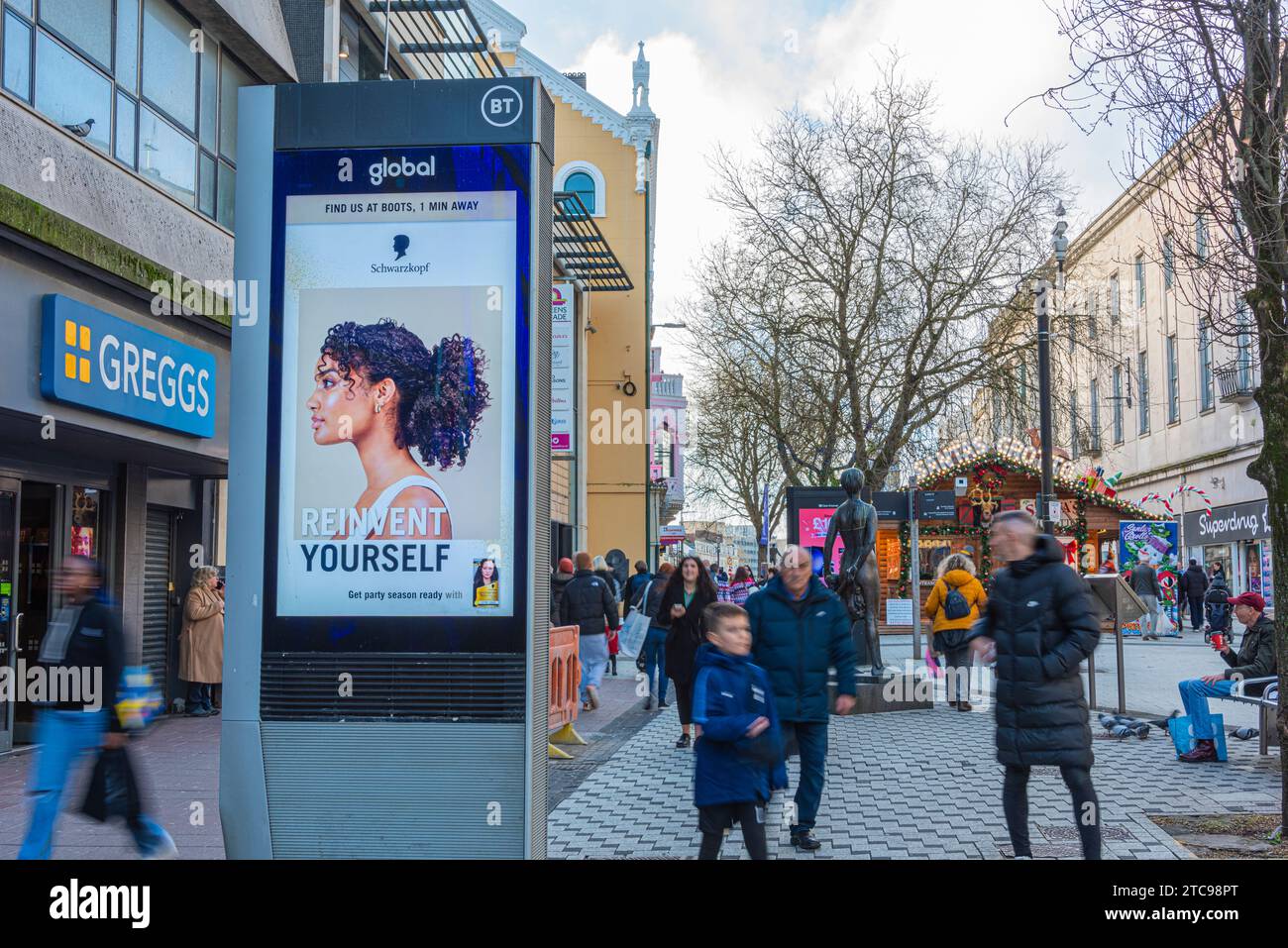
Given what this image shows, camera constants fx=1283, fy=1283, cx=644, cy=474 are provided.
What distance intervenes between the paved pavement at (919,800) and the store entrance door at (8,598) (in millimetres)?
5552

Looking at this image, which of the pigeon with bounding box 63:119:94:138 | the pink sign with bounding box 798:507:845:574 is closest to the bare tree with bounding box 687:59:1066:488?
the pink sign with bounding box 798:507:845:574

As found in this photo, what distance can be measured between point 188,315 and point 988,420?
17.6 meters

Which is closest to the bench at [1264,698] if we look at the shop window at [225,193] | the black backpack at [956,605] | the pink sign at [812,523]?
the black backpack at [956,605]

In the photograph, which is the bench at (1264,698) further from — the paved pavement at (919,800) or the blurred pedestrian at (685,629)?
the blurred pedestrian at (685,629)

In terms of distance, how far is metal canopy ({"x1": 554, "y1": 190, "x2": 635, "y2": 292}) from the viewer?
2683 cm

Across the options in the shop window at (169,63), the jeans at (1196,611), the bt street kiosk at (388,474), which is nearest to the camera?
the bt street kiosk at (388,474)

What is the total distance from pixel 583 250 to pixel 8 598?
19199 millimetres

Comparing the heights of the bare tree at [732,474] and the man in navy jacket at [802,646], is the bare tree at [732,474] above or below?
above

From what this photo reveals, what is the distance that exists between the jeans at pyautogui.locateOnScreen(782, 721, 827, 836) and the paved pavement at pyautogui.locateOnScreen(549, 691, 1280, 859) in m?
0.20

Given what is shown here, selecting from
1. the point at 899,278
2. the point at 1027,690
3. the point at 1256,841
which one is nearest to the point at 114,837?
the point at 1027,690

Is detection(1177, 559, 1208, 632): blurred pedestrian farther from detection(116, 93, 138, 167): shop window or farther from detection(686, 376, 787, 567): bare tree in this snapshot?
detection(116, 93, 138, 167): shop window

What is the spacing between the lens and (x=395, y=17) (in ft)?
60.3

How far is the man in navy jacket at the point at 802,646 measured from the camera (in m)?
7.22

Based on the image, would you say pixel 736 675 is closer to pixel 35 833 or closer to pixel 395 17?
pixel 35 833
